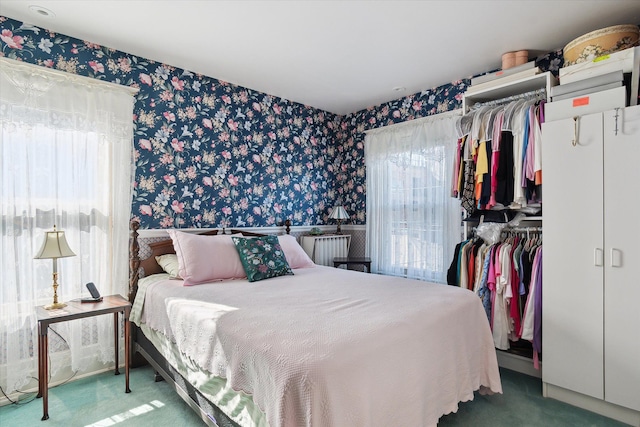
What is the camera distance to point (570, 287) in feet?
7.68

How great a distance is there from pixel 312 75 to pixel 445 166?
5.36ft

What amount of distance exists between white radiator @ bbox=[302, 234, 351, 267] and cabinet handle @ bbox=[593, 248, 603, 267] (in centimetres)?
258

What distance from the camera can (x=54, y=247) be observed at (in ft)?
7.50

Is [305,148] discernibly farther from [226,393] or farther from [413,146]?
[226,393]

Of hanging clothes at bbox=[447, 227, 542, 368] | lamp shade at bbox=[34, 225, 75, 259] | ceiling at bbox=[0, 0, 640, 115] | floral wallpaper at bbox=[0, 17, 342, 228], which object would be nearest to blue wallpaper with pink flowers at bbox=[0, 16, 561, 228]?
floral wallpaper at bbox=[0, 17, 342, 228]

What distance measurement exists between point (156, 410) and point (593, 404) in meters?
2.83

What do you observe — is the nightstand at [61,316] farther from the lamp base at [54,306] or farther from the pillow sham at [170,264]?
the pillow sham at [170,264]

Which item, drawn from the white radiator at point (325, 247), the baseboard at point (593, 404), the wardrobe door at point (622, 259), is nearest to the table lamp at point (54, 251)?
the white radiator at point (325, 247)

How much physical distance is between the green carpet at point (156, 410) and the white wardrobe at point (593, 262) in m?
0.18

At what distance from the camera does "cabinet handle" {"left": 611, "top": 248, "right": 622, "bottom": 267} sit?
213cm

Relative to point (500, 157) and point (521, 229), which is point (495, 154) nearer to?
point (500, 157)

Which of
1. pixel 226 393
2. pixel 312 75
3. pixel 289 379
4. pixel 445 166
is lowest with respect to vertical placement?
pixel 226 393

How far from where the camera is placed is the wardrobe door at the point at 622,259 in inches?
82.0

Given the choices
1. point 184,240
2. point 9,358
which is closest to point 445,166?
point 184,240
